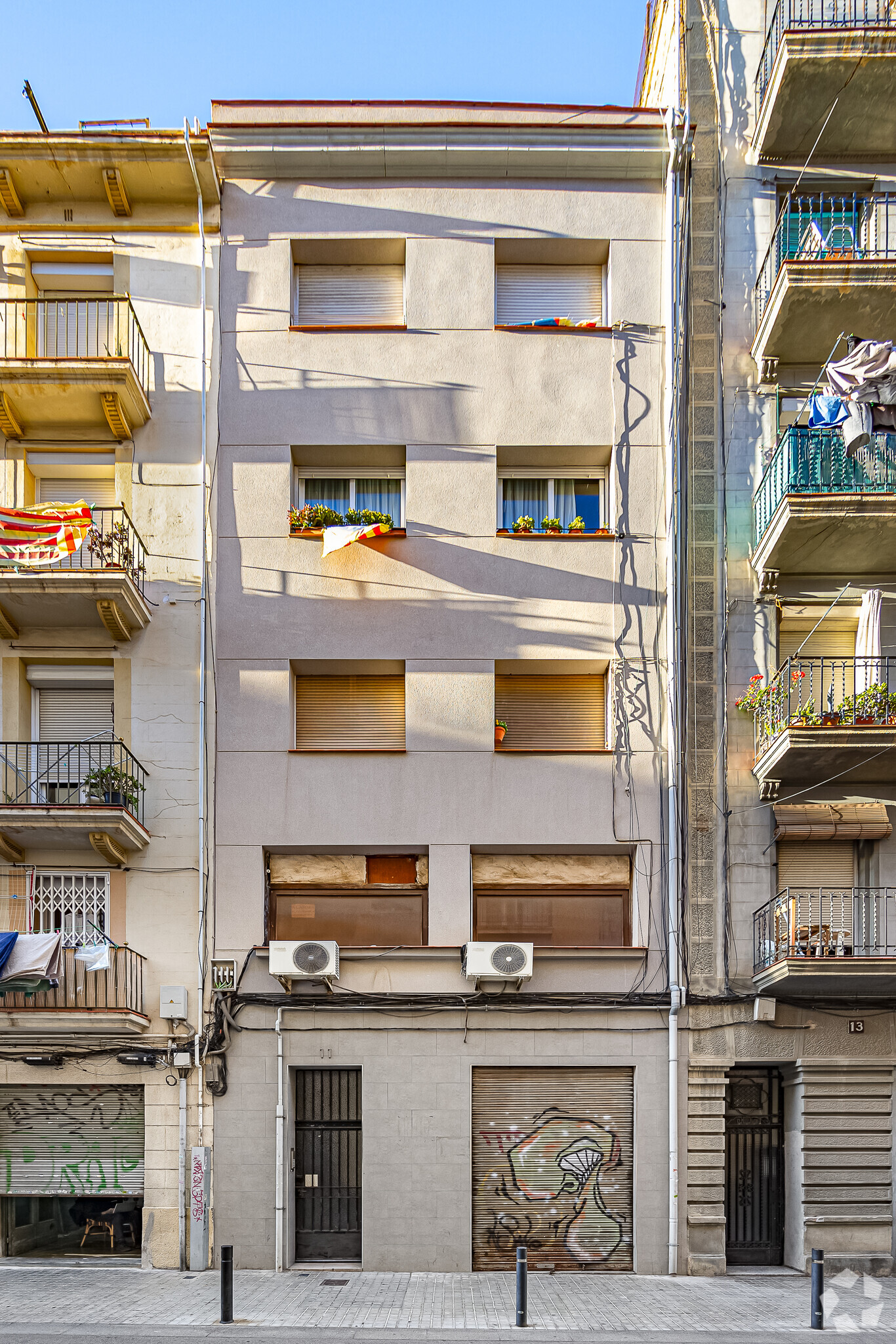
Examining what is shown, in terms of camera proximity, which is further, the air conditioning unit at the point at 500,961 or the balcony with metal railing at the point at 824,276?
the balcony with metal railing at the point at 824,276

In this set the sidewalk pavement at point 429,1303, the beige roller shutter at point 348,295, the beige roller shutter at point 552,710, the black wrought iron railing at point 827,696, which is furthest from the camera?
the beige roller shutter at point 348,295

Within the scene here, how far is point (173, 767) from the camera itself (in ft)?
48.6

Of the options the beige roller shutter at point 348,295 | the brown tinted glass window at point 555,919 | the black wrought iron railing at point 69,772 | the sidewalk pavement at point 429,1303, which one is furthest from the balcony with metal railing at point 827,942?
the beige roller shutter at point 348,295

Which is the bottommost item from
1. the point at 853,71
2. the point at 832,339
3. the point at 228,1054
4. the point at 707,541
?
the point at 228,1054

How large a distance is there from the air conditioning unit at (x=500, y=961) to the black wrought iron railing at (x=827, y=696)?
4.32 meters

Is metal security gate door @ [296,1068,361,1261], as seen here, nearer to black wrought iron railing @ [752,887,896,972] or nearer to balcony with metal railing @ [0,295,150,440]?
black wrought iron railing @ [752,887,896,972]

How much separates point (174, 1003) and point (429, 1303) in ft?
16.2

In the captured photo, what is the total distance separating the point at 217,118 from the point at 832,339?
32.0 feet

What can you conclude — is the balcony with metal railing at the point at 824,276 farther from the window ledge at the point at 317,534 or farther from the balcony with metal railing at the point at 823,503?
the window ledge at the point at 317,534

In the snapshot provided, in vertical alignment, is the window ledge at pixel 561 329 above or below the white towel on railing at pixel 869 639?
above

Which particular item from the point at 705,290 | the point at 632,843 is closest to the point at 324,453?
the point at 705,290

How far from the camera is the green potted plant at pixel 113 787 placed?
1414 cm

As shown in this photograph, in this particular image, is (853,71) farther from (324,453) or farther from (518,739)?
(518,739)

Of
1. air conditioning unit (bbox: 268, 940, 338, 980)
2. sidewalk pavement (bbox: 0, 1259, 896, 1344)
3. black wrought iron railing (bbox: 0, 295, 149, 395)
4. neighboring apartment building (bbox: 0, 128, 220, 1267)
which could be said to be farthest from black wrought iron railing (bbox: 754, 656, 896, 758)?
black wrought iron railing (bbox: 0, 295, 149, 395)
